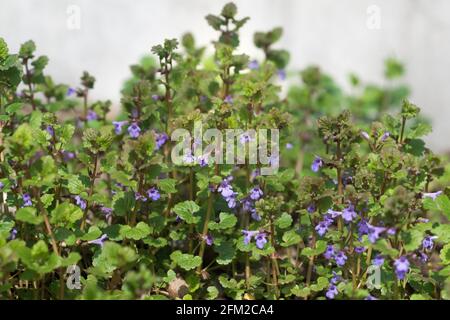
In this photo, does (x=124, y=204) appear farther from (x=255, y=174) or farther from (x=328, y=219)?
(x=328, y=219)

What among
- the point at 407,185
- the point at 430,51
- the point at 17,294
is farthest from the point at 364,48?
the point at 17,294

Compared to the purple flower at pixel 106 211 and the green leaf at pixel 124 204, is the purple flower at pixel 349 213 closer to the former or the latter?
the green leaf at pixel 124 204

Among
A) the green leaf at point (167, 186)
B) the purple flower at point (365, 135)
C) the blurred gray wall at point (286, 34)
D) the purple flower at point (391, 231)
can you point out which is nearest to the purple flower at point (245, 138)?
Result: the green leaf at point (167, 186)

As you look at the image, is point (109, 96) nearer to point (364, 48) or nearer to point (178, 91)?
point (364, 48)

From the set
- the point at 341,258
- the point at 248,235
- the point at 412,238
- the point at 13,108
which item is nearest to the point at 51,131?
the point at 13,108

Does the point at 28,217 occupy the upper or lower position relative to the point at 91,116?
lower
